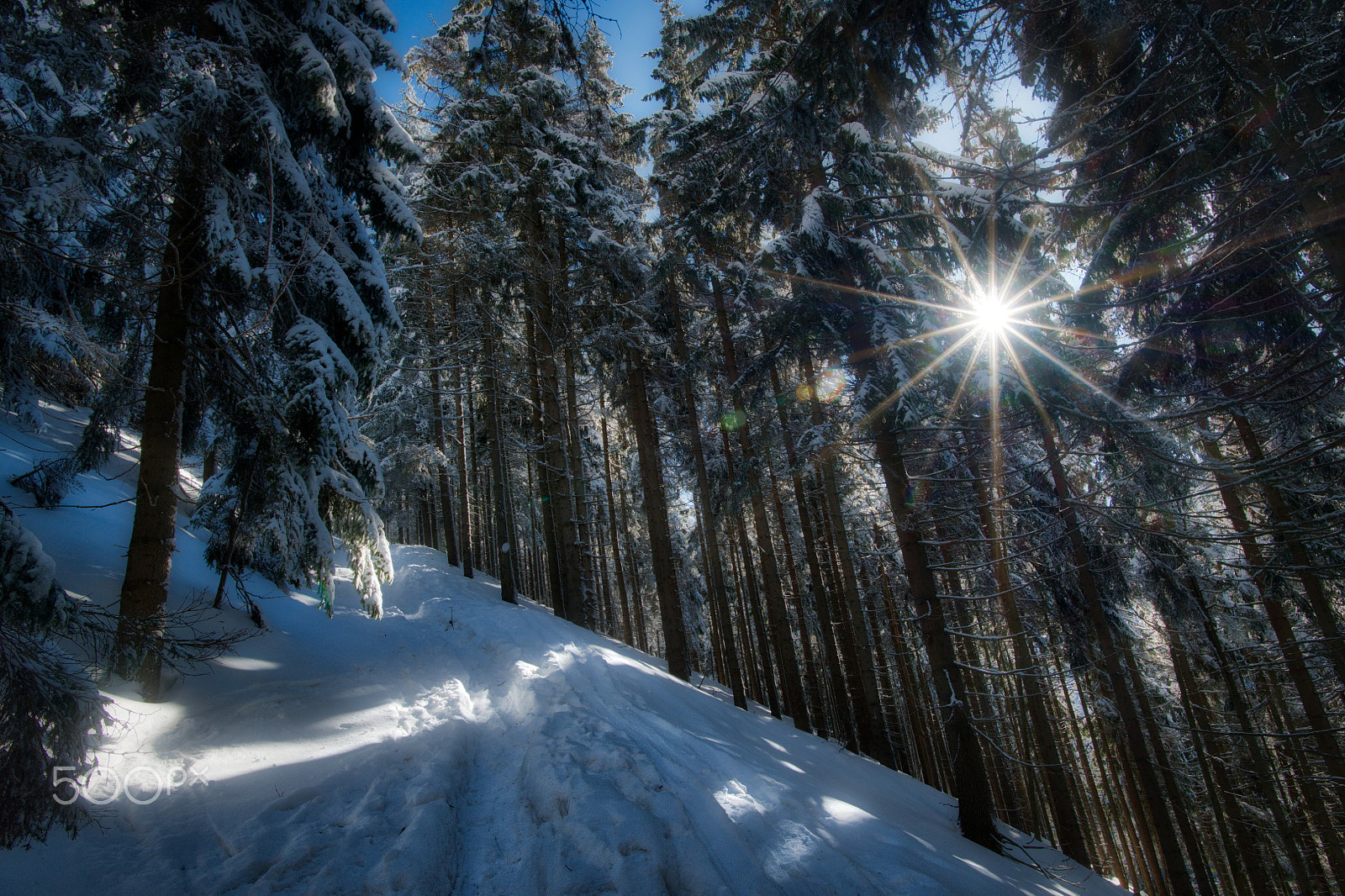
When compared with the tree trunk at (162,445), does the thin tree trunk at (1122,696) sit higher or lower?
lower

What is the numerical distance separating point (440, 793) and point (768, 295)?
1130 centimetres

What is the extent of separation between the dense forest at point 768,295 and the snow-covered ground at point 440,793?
0.64 metres

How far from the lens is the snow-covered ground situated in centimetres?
346

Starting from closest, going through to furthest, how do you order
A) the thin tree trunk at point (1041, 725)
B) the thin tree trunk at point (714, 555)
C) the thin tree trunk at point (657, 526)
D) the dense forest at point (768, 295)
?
the dense forest at point (768, 295), the thin tree trunk at point (1041, 725), the thin tree trunk at point (657, 526), the thin tree trunk at point (714, 555)

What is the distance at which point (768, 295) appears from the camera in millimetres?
12305

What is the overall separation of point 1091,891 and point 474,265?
16720 mm

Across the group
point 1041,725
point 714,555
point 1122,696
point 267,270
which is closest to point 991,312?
point 1122,696

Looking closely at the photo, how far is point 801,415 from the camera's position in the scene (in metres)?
13.3

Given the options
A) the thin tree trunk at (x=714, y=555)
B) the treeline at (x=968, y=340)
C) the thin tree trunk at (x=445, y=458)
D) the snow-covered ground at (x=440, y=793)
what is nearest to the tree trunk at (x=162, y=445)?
the snow-covered ground at (x=440, y=793)

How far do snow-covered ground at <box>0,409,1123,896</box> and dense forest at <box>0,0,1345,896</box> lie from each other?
0.64 metres

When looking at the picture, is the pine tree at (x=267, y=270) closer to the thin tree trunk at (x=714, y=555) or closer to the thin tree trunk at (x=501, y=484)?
the thin tree trunk at (x=501, y=484)

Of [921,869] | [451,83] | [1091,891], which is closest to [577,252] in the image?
Result: [451,83]

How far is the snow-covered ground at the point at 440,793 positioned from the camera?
346 centimetres

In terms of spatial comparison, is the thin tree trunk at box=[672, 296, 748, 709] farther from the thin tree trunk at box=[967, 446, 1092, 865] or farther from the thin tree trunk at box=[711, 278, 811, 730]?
the thin tree trunk at box=[967, 446, 1092, 865]
